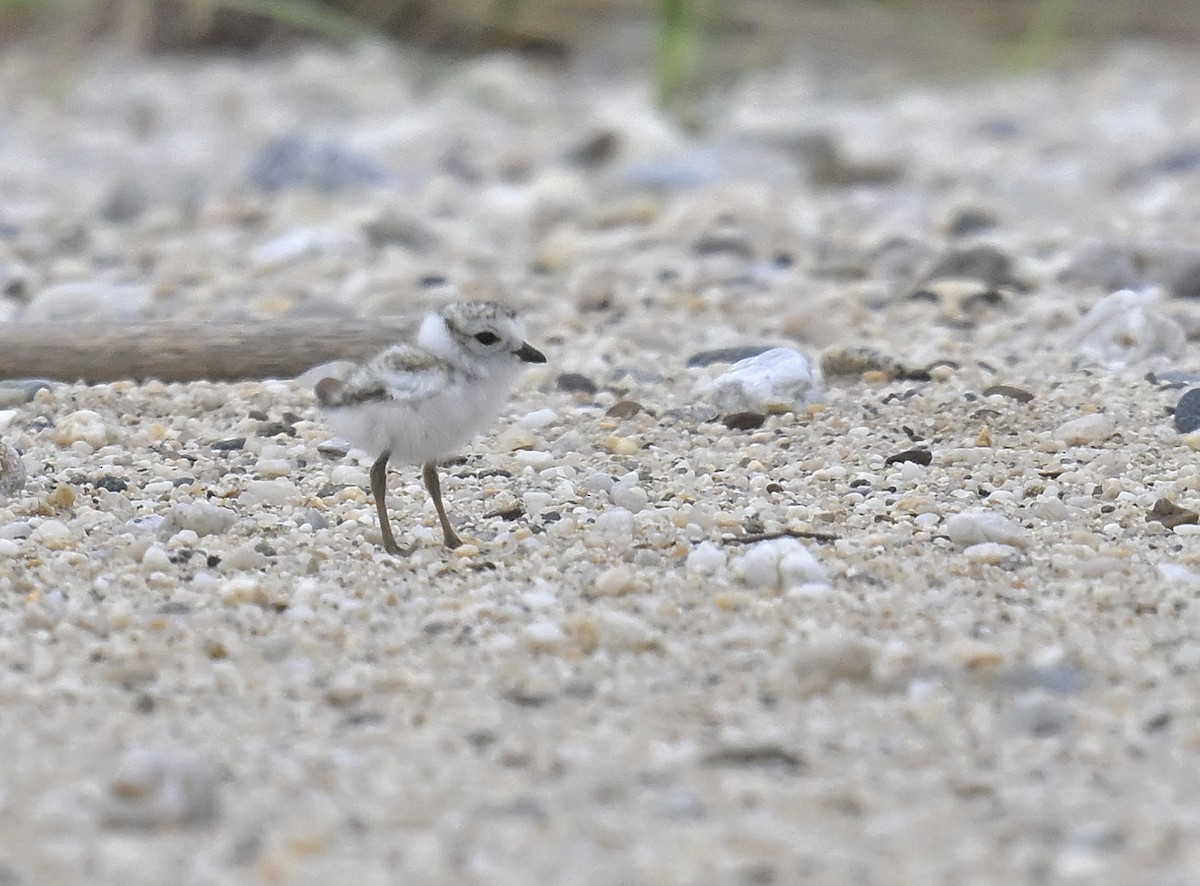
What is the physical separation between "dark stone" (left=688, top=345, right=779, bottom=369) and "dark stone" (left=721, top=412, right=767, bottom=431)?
0.47 m

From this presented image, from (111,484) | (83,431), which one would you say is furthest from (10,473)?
(83,431)

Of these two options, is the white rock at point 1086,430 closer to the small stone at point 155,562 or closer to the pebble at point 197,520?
the pebble at point 197,520

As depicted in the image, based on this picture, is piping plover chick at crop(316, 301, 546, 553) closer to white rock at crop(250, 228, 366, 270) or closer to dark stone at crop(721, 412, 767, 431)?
dark stone at crop(721, 412, 767, 431)

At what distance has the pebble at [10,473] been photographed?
3607 millimetres

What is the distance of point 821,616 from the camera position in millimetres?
2891

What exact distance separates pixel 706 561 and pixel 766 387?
3.67ft

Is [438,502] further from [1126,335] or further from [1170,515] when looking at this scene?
[1126,335]

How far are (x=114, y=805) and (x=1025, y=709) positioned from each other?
47.4 inches

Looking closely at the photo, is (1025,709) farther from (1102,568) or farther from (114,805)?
(114,805)

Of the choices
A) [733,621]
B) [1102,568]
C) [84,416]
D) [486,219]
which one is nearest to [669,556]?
[733,621]

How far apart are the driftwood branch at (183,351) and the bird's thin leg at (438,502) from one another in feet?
3.14

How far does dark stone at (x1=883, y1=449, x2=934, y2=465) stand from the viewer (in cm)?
382

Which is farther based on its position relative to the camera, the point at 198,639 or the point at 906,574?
the point at 906,574

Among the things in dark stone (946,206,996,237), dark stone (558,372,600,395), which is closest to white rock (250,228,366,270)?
dark stone (558,372,600,395)
